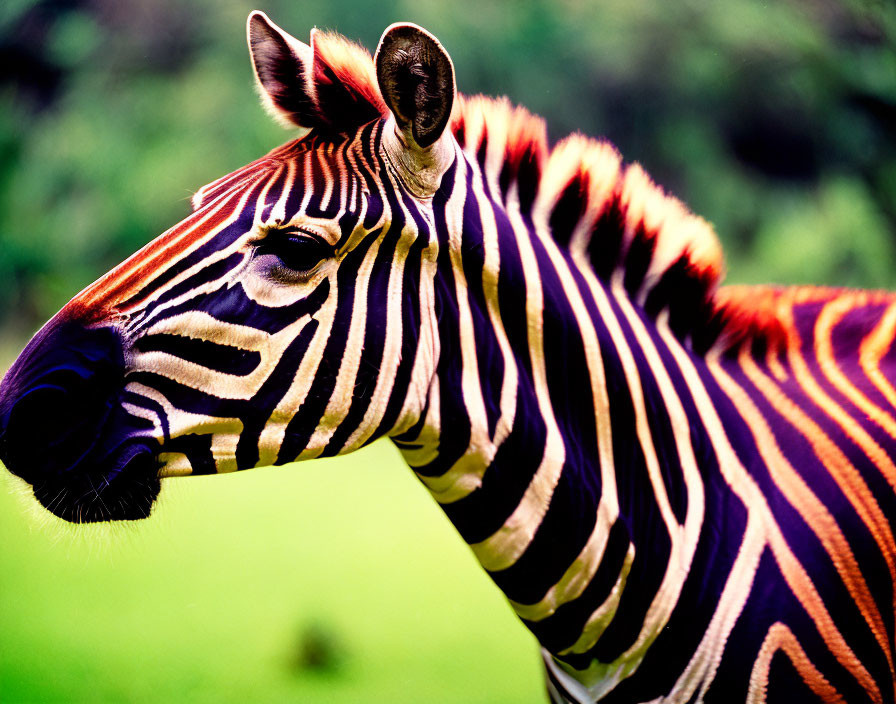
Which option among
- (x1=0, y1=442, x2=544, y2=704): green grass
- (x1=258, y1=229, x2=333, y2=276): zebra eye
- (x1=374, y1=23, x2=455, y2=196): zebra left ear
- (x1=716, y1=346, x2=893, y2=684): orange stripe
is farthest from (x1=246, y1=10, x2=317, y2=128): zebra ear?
(x1=0, y1=442, x2=544, y2=704): green grass

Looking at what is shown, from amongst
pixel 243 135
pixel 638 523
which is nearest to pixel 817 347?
pixel 638 523

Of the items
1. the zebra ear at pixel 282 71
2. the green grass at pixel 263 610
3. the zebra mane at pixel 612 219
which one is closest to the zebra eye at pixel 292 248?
the zebra ear at pixel 282 71

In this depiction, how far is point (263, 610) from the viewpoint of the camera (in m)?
4.83

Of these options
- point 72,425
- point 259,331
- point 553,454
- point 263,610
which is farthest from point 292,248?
point 263,610

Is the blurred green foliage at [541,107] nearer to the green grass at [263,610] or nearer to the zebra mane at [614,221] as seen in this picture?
the green grass at [263,610]

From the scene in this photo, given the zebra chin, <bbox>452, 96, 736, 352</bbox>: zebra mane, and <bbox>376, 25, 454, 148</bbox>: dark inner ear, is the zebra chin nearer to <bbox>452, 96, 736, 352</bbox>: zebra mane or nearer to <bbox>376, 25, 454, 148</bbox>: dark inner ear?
<bbox>376, 25, 454, 148</bbox>: dark inner ear

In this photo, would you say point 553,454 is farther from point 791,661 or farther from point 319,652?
point 319,652

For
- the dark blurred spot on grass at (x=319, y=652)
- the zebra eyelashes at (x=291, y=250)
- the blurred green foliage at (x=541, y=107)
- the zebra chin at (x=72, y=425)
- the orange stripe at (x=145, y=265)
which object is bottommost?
the dark blurred spot on grass at (x=319, y=652)

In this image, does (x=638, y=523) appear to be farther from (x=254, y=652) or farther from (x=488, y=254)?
(x=254, y=652)

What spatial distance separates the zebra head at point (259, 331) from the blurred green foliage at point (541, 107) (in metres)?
6.68

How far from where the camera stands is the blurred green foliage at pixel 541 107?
7.91 meters

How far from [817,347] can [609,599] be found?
2.75 feet

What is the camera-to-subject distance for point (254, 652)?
441 centimetres

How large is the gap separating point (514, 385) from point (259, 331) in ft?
1.79
